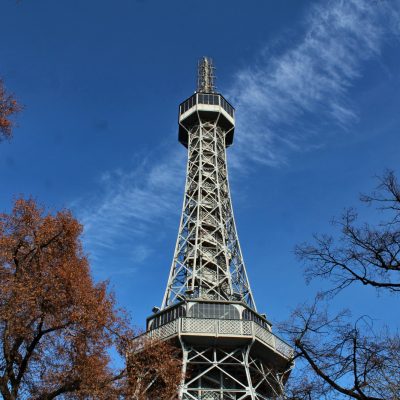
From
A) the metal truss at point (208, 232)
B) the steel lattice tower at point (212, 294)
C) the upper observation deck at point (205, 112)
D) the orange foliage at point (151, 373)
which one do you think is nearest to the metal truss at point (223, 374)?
the steel lattice tower at point (212, 294)

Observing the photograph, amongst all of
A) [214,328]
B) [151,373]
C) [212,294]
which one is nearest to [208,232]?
[212,294]

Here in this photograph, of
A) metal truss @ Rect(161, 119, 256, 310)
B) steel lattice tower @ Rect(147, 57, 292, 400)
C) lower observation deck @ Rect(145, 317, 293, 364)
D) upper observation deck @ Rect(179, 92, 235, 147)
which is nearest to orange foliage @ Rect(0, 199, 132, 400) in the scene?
steel lattice tower @ Rect(147, 57, 292, 400)

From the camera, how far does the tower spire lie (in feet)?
210

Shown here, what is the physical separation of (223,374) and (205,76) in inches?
1598

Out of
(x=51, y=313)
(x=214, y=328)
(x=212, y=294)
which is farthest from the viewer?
(x=212, y=294)

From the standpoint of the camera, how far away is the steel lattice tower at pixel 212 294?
33.5m

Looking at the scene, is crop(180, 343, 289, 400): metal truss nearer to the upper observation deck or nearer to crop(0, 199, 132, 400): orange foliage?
crop(0, 199, 132, 400): orange foliage

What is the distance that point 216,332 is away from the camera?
33344 millimetres

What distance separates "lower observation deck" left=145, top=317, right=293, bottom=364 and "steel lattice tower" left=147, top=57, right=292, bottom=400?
0.21ft

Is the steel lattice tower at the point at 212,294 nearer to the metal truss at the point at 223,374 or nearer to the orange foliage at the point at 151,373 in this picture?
the metal truss at the point at 223,374

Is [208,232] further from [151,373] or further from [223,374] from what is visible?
[151,373]

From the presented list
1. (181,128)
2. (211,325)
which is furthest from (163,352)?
(181,128)

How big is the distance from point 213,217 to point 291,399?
41365mm

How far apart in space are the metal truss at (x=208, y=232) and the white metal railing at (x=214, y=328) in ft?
21.5
